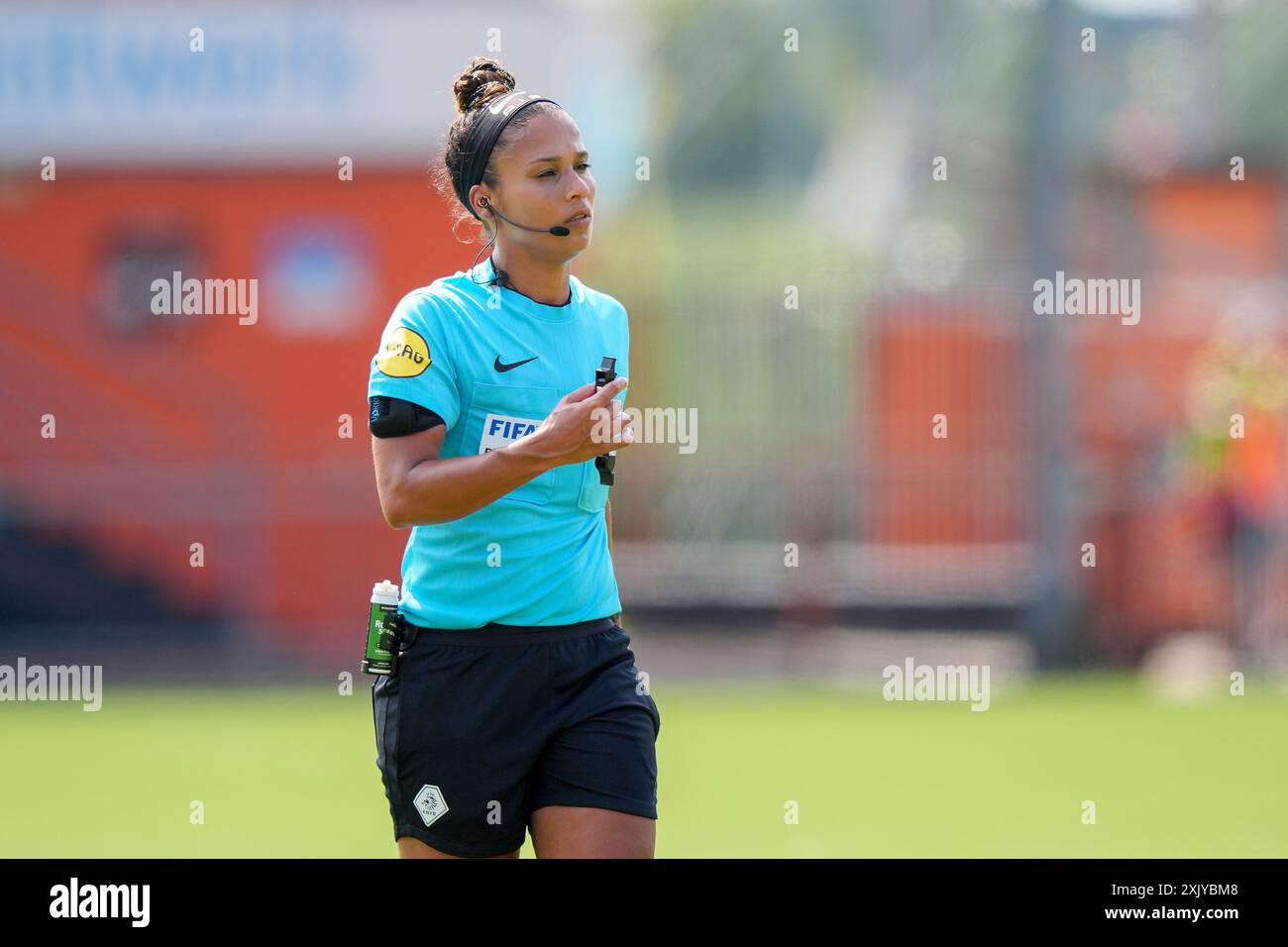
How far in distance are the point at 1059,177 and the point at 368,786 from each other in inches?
376

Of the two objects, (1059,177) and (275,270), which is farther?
(275,270)

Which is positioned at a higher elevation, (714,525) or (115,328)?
(115,328)

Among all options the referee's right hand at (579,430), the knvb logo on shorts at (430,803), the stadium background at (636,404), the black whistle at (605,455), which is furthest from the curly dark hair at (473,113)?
the stadium background at (636,404)

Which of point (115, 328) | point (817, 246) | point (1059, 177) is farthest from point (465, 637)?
point (817, 246)

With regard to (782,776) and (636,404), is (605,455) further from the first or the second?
(636,404)

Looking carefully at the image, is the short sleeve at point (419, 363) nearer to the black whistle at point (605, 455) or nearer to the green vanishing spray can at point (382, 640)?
the black whistle at point (605, 455)

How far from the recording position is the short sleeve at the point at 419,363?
460cm

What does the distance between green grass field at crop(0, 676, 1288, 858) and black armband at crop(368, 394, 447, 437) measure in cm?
422

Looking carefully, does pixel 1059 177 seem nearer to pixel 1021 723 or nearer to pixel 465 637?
pixel 1021 723

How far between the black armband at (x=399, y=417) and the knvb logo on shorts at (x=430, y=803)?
86 centimetres
